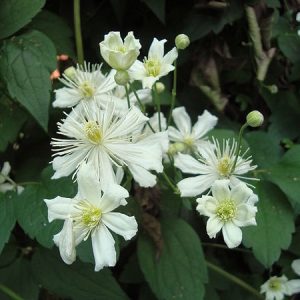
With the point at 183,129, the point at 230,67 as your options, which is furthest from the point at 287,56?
the point at 183,129

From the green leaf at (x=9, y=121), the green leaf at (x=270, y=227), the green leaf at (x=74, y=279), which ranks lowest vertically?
the green leaf at (x=74, y=279)

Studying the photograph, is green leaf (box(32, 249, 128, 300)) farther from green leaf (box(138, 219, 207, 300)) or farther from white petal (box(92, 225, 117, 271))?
white petal (box(92, 225, 117, 271))

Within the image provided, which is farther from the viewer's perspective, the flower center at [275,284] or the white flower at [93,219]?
the flower center at [275,284]

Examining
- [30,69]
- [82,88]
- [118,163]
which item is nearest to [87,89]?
[82,88]

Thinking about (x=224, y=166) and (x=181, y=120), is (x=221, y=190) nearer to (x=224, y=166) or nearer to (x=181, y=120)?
(x=224, y=166)

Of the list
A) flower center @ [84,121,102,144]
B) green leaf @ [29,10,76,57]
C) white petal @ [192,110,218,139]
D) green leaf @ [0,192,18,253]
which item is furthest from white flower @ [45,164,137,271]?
green leaf @ [29,10,76,57]

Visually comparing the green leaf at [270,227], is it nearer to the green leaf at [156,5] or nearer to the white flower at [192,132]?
the white flower at [192,132]

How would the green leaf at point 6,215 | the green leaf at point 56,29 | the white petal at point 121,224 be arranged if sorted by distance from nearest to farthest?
1. the white petal at point 121,224
2. the green leaf at point 6,215
3. the green leaf at point 56,29

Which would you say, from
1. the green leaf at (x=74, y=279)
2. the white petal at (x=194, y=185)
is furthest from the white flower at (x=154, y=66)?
the green leaf at (x=74, y=279)
